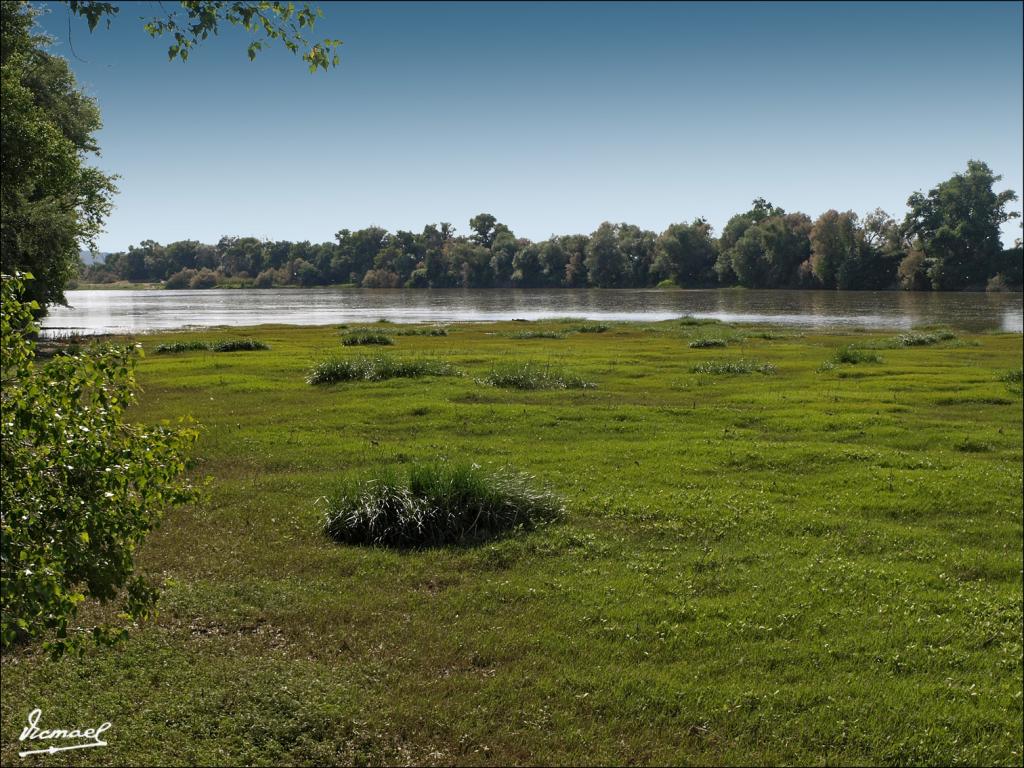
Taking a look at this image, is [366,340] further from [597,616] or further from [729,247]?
[729,247]

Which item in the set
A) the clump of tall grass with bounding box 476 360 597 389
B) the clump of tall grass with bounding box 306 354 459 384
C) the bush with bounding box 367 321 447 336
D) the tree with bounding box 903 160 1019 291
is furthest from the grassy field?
the tree with bounding box 903 160 1019 291

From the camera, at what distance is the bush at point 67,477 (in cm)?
514

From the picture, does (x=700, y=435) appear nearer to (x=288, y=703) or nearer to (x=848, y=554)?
→ (x=848, y=554)

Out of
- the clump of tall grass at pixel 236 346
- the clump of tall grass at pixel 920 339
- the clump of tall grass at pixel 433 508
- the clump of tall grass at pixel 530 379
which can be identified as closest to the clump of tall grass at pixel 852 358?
the clump of tall grass at pixel 920 339

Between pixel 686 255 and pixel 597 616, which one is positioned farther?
pixel 686 255

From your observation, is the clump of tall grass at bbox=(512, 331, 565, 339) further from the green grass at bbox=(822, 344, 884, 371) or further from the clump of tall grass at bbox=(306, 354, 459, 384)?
the clump of tall grass at bbox=(306, 354, 459, 384)

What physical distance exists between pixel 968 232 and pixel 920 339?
10333 centimetres

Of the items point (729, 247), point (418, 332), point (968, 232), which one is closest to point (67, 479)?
point (418, 332)

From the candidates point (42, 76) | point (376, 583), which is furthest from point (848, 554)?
point (42, 76)

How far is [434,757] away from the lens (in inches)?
300

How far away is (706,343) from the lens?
2028 inches

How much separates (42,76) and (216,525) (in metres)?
46.4

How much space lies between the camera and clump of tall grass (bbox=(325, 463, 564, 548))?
13.1 m

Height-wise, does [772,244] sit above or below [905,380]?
above
